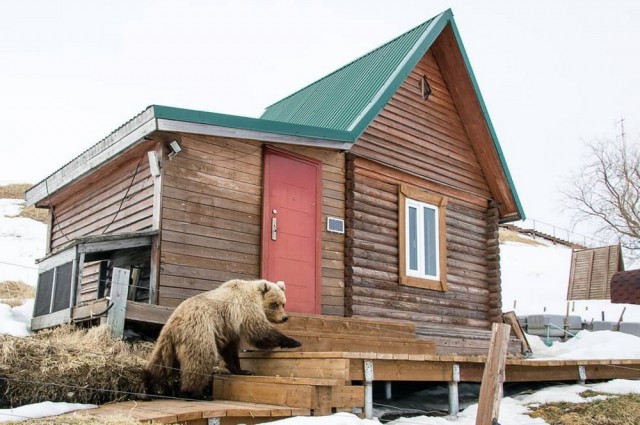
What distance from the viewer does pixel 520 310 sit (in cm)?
2747

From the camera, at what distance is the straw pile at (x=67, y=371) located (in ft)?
19.9

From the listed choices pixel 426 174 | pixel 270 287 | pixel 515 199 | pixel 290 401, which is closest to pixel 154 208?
pixel 270 287

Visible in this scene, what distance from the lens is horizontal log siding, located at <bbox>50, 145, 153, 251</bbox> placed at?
958 cm

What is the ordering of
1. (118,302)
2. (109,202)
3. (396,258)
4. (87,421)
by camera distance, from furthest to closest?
(396,258) < (109,202) < (118,302) < (87,421)

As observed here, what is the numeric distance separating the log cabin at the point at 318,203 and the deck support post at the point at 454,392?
3.37 metres

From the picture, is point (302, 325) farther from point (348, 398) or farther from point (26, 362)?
point (26, 362)

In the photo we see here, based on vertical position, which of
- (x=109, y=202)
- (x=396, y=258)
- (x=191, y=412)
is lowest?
(x=191, y=412)

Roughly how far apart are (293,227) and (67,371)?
4683mm

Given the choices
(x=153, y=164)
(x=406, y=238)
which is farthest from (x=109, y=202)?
(x=406, y=238)

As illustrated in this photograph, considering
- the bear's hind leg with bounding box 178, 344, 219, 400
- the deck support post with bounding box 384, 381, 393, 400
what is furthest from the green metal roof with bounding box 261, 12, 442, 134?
the bear's hind leg with bounding box 178, 344, 219, 400

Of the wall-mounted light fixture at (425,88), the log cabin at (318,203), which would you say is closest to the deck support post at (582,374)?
the log cabin at (318,203)

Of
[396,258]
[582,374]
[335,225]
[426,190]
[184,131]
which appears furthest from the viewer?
[426,190]

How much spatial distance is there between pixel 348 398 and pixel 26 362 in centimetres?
303

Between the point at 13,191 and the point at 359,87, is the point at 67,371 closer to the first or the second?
the point at 359,87
